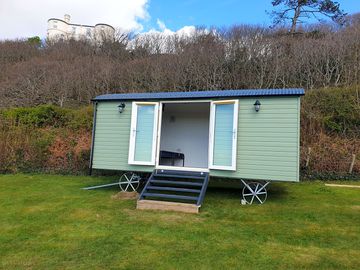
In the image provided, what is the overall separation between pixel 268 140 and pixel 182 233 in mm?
2808

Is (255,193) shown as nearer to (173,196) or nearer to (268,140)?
(268,140)

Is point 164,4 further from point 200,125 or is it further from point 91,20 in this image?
point 91,20

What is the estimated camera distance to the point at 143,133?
733cm

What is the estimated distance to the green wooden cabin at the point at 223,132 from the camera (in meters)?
6.29

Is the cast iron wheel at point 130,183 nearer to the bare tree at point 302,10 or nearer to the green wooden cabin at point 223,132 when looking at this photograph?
the green wooden cabin at point 223,132

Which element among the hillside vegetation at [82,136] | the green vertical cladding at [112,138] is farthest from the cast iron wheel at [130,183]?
the hillside vegetation at [82,136]

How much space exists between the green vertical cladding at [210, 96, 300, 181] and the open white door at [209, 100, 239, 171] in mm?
124

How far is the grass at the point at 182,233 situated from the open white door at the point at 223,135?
2.82 ft

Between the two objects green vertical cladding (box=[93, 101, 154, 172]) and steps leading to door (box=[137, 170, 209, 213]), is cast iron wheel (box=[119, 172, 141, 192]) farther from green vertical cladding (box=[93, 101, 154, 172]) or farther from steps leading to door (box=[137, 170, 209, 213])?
steps leading to door (box=[137, 170, 209, 213])

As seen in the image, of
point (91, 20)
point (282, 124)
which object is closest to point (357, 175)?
point (282, 124)

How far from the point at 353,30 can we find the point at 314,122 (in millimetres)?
7174

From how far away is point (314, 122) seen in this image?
395 inches

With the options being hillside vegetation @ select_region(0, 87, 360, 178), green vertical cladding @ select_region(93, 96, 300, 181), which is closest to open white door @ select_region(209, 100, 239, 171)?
green vertical cladding @ select_region(93, 96, 300, 181)

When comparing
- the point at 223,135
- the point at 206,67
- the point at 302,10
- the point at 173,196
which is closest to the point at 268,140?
the point at 223,135
